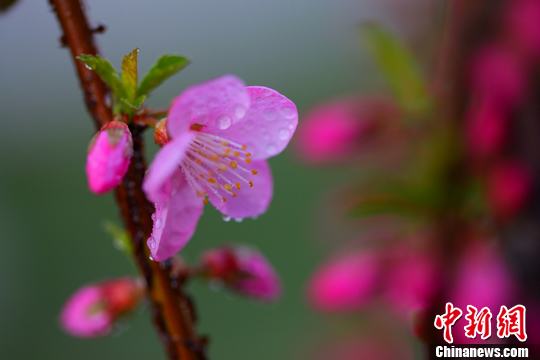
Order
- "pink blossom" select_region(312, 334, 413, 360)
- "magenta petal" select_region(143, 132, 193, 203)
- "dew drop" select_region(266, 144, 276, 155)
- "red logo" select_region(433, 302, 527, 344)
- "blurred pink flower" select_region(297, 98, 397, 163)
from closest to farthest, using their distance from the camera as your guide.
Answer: "magenta petal" select_region(143, 132, 193, 203) → "dew drop" select_region(266, 144, 276, 155) → "red logo" select_region(433, 302, 527, 344) → "blurred pink flower" select_region(297, 98, 397, 163) → "pink blossom" select_region(312, 334, 413, 360)

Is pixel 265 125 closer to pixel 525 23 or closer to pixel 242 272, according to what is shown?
pixel 242 272

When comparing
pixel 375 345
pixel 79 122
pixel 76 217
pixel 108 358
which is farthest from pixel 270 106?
pixel 79 122

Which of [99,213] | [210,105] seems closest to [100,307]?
[210,105]

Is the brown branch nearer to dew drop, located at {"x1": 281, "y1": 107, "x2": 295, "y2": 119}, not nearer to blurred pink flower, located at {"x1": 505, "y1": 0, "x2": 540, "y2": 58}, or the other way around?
dew drop, located at {"x1": 281, "y1": 107, "x2": 295, "y2": 119}

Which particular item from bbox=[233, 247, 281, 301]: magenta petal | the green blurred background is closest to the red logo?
bbox=[233, 247, 281, 301]: magenta petal

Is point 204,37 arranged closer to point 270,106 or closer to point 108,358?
point 108,358


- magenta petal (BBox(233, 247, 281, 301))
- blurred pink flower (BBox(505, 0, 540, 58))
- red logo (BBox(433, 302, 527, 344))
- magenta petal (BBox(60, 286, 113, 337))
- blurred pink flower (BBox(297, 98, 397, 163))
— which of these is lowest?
red logo (BBox(433, 302, 527, 344))

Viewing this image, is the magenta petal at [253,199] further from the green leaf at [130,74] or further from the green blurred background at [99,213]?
the green blurred background at [99,213]
